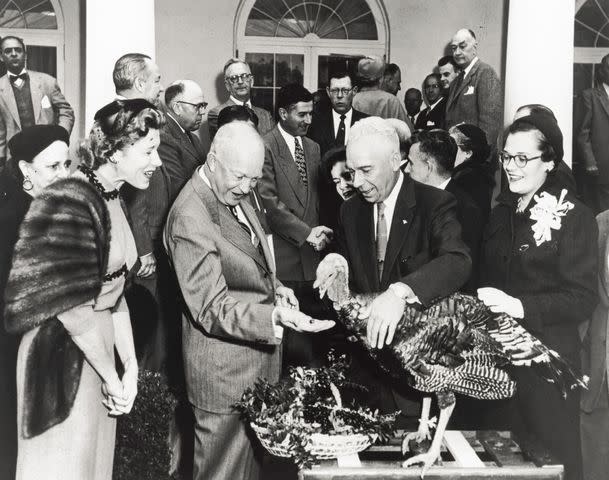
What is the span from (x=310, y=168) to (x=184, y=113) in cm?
107

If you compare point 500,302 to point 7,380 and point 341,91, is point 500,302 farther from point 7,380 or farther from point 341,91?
point 341,91

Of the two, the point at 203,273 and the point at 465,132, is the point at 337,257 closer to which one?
the point at 203,273

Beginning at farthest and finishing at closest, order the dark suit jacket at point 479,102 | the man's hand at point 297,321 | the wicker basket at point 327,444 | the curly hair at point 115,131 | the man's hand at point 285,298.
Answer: the dark suit jacket at point 479,102 < the man's hand at point 285,298 < the curly hair at point 115,131 < the man's hand at point 297,321 < the wicker basket at point 327,444

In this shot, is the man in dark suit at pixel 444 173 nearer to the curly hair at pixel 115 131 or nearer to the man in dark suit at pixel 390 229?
the man in dark suit at pixel 390 229

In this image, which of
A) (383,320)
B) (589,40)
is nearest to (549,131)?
(383,320)

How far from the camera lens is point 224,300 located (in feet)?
11.4

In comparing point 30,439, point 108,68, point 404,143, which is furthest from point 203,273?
point 108,68

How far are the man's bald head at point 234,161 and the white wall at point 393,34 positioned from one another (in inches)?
290

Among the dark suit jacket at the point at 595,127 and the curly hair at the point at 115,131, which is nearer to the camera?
the curly hair at the point at 115,131

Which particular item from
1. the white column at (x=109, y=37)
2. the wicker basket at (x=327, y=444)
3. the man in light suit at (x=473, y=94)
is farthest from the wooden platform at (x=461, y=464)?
the man in light suit at (x=473, y=94)

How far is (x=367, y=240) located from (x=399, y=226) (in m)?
0.19

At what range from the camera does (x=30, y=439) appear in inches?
125

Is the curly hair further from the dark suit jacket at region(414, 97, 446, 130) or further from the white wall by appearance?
the white wall

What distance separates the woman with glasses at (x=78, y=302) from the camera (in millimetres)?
3078
